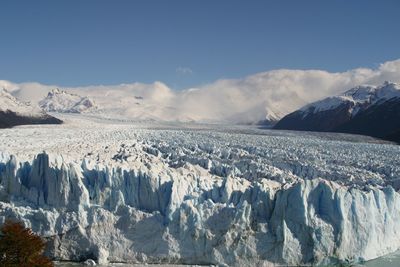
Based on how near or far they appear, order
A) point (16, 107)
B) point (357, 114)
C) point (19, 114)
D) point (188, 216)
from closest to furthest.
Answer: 1. point (188, 216)
2. point (19, 114)
3. point (16, 107)
4. point (357, 114)

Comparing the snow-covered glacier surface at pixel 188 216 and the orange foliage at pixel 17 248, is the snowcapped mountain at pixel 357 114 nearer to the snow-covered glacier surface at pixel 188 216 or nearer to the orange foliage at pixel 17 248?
the snow-covered glacier surface at pixel 188 216

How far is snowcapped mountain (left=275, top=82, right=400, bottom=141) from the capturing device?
212 feet

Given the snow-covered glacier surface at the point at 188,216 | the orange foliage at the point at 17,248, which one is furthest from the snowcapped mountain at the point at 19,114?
the orange foliage at the point at 17,248

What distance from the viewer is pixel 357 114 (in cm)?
7400

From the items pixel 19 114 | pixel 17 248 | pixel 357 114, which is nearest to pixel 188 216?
pixel 17 248

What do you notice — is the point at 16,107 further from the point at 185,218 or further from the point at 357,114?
the point at 185,218

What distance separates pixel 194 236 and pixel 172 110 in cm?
10634

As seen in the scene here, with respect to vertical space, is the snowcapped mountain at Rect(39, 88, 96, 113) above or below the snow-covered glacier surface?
above

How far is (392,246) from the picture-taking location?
59.3 ft

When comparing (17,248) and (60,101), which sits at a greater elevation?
(60,101)

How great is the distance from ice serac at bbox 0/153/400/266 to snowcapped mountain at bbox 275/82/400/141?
39.5 m

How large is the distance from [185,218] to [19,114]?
51291 millimetres

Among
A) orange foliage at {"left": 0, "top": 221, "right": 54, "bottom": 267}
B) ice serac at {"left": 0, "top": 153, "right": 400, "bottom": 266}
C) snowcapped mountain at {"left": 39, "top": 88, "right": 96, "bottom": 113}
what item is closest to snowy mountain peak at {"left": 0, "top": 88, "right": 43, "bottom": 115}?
ice serac at {"left": 0, "top": 153, "right": 400, "bottom": 266}

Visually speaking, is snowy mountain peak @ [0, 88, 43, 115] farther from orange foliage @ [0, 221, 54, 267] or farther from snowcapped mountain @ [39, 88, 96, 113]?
snowcapped mountain @ [39, 88, 96, 113]
